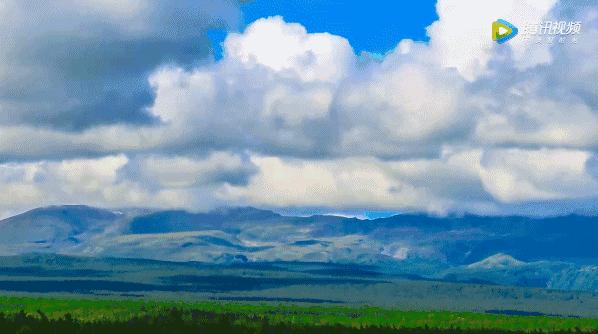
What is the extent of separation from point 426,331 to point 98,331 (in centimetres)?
3688

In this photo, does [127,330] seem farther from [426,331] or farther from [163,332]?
[426,331]

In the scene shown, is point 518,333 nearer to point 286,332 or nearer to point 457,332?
point 457,332

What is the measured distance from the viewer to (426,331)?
320 feet

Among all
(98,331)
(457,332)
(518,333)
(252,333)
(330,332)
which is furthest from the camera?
(518,333)

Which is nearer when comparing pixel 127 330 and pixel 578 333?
pixel 127 330

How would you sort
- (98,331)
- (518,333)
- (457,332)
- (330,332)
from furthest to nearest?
(518,333), (457,332), (330,332), (98,331)

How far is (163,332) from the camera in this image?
74.3 meters

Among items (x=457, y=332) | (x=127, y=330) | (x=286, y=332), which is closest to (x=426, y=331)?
(x=457, y=332)

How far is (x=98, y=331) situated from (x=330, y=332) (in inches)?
874

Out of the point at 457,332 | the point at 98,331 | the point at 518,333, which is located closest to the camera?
the point at 98,331

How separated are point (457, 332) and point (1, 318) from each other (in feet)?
135

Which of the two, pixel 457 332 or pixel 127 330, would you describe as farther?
pixel 457 332

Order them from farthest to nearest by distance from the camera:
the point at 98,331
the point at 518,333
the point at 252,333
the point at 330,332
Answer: the point at 518,333, the point at 330,332, the point at 252,333, the point at 98,331

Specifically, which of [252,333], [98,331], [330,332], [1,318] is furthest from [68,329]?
[330,332]
